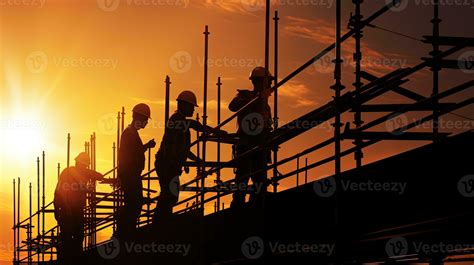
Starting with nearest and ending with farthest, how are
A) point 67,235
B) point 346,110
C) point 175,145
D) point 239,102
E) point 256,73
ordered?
point 346,110, point 256,73, point 239,102, point 175,145, point 67,235

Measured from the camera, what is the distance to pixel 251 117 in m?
11.6

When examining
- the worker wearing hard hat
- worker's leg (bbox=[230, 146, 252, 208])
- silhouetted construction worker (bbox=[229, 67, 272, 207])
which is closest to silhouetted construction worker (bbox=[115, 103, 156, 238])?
the worker wearing hard hat

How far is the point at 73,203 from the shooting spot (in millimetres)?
19094

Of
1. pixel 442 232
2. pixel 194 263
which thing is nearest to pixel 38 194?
pixel 194 263

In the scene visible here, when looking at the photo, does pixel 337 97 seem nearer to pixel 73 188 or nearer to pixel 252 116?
pixel 252 116

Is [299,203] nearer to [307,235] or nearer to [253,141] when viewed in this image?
[307,235]

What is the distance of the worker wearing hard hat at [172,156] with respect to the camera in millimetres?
13445

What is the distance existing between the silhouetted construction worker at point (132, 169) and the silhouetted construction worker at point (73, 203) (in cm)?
421

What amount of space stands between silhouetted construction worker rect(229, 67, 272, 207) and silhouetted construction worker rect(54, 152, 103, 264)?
5619 millimetres

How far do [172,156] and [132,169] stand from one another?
119cm

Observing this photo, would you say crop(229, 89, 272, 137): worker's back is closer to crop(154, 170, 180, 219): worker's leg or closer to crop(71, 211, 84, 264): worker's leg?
crop(154, 170, 180, 219): worker's leg

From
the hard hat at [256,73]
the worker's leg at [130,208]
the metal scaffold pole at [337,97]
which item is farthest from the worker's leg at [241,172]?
the metal scaffold pole at [337,97]

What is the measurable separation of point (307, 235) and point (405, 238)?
5.52ft

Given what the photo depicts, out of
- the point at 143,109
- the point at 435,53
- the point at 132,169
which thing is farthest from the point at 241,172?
the point at 435,53
